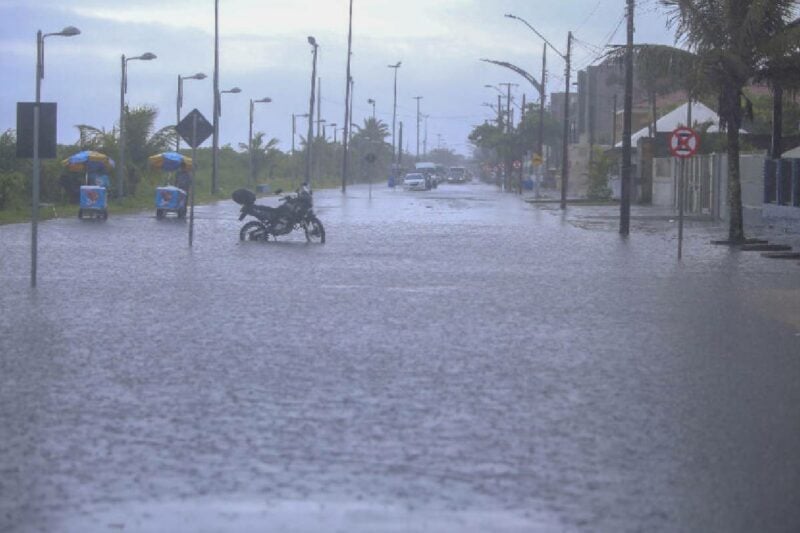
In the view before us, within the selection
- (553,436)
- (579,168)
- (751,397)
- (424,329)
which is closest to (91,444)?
(553,436)

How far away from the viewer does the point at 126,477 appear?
314 inches

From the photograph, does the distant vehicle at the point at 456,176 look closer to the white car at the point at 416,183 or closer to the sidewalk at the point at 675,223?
the white car at the point at 416,183

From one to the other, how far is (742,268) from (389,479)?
1856 cm

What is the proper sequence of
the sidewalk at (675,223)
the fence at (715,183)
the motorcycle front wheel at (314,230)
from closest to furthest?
the motorcycle front wheel at (314,230) < the sidewalk at (675,223) < the fence at (715,183)

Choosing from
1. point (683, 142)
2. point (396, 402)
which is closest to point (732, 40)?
point (683, 142)

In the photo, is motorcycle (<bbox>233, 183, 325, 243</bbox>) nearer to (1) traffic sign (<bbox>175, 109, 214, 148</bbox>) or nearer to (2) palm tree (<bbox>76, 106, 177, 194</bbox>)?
(1) traffic sign (<bbox>175, 109, 214, 148</bbox>)

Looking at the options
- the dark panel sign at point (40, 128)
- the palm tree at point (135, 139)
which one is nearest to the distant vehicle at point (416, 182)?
the palm tree at point (135, 139)

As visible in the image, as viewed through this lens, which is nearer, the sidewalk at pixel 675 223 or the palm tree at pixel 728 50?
the palm tree at pixel 728 50

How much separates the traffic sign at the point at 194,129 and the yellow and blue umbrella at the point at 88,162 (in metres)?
18.6

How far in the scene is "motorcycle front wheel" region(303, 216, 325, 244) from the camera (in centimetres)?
3152

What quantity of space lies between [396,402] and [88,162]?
38.9 meters

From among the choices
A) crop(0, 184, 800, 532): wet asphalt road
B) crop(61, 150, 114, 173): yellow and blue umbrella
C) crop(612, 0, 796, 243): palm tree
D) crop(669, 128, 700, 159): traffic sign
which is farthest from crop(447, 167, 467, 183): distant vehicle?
crop(0, 184, 800, 532): wet asphalt road

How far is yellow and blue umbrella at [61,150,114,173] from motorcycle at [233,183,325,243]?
56.5 feet

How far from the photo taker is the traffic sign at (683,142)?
27.6m
